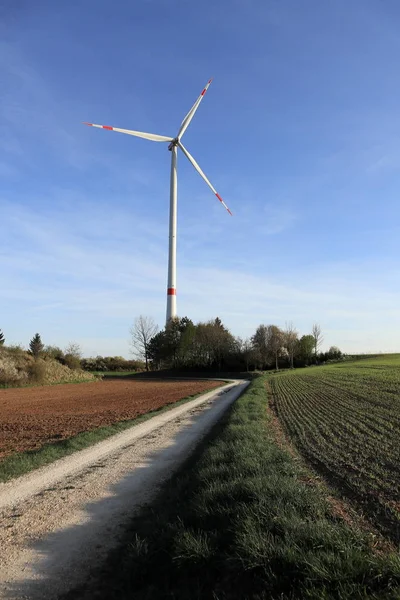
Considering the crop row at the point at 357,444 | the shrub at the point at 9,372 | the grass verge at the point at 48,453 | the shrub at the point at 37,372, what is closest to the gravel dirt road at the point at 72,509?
the grass verge at the point at 48,453

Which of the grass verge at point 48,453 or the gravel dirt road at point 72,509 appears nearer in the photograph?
the gravel dirt road at point 72,509

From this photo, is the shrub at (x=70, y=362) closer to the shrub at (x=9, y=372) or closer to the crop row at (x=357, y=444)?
the shrub at (x=9, y=372)

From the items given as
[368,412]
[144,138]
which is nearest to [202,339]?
[144,138]

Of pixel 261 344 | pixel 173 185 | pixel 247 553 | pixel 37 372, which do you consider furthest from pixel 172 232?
pixel 247 553

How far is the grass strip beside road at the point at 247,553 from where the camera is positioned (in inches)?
184

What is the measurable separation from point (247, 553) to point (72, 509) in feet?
16.9

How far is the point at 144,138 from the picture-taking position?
6969cm

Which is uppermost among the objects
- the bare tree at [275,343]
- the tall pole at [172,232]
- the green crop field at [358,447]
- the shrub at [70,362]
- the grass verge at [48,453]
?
the tall pole at [172,232]

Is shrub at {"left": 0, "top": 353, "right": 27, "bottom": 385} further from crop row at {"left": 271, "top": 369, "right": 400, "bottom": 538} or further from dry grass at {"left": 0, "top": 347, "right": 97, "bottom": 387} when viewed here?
crop row at {"left": 271, "top": 369, "right": 400, "bottom": 538}

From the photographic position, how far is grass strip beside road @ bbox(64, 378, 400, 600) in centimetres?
467

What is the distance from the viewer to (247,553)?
530 centimetres

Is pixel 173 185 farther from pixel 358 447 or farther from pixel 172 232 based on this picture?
pixel 358 447

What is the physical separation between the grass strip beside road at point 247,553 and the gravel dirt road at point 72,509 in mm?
508

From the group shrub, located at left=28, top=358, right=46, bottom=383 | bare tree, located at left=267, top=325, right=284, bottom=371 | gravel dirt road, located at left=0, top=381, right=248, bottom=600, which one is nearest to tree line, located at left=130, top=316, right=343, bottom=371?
bare tree, located at left=267, top=325, right=284, bottom=371
